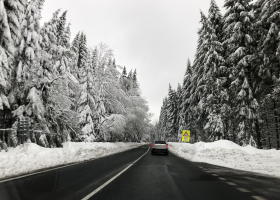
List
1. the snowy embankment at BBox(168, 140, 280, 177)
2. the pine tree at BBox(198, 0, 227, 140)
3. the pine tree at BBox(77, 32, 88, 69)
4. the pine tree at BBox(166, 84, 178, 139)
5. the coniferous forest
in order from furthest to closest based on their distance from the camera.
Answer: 1. the pine tree at BBox(166, 84, 178, 139)
2. the pine tree at BBox(77, 32, 88, 69)
3. the pine tree at BBox(198, 0, 227, 140)
4. the coniferous forest
5. the snowy embankment at BBox(168, 140, 280, 177)

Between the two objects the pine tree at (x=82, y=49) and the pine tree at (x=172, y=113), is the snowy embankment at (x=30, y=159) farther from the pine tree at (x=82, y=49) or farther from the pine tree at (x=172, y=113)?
the pine tree at (x=172, y=113)

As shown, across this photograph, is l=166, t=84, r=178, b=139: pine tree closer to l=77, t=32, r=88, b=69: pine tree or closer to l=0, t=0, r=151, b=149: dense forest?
l=77, t=32, r=88, b=69: pine tree

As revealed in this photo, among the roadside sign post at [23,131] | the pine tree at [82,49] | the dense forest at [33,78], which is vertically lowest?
the roadside sign post at [23,131]

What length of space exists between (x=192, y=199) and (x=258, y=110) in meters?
18.2

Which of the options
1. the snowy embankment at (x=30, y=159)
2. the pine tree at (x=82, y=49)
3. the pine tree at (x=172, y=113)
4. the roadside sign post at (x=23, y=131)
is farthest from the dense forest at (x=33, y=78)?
the pine tree at (x=172, y=113)

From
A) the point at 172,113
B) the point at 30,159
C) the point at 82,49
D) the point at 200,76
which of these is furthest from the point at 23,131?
the point at 172,113

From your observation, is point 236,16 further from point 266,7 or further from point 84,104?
point 84,104

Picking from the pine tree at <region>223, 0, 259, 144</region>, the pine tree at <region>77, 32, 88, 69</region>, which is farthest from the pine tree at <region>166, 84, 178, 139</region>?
the pine tree at <region>223, 0, 259, 144</region>

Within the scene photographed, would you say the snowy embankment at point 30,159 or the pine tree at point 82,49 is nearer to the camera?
the snowy embankment at point 30,159

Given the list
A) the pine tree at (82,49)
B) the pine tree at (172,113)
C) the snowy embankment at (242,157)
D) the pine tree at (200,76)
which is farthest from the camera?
the pine tree at (172,113)

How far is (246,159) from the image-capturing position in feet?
42.7

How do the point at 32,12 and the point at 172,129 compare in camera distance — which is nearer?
the point at 32,12

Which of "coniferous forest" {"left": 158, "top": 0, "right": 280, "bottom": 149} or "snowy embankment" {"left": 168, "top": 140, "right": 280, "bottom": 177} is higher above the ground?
"coniferous forest" {"left": 158, "top": 0, "right": 280, "bottom": 149}

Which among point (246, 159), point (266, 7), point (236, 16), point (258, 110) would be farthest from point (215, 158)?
point (236, 16)
